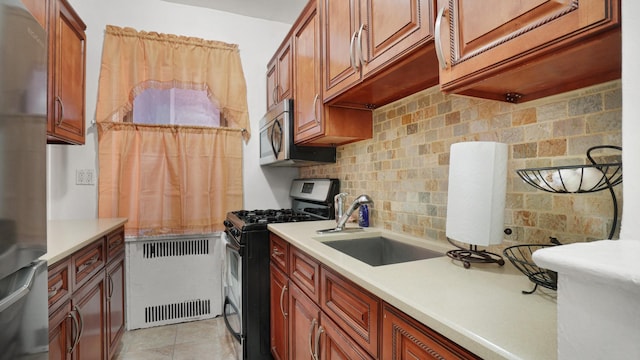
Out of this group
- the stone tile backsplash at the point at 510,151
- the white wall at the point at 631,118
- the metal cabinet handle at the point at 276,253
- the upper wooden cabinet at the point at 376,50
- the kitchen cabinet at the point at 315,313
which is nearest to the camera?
the white wall at the point at 631,118

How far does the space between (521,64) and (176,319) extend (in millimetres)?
2915

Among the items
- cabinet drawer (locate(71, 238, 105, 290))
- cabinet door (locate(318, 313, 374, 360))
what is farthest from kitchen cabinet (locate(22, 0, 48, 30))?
cabinet door (locate(318, 313, 374, 360))

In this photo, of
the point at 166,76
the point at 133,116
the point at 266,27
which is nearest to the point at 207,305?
the point at 133,116

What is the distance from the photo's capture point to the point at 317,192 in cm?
242

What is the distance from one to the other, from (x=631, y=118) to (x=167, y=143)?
272cm

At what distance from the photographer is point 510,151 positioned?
108 centimetres

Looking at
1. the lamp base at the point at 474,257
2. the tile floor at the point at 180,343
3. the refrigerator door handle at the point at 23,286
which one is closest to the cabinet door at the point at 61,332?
the refrigerator door handle at the point at 23,286

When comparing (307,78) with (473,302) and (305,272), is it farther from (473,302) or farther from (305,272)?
(473,302)

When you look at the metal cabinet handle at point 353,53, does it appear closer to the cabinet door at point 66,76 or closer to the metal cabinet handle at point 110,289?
the cabinet door at point 66,76

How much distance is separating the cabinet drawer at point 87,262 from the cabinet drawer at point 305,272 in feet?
3.24

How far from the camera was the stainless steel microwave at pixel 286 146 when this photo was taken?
2.20 m

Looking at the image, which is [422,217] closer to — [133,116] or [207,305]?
[207,305]

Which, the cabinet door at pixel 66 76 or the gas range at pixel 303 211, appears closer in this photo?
the cabinet door at pixel 66 76

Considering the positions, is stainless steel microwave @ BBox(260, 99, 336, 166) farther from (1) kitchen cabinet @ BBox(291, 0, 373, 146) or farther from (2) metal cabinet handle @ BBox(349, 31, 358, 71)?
(2) metal cabinet handle @ BBox(349, 31, 358, 71)
